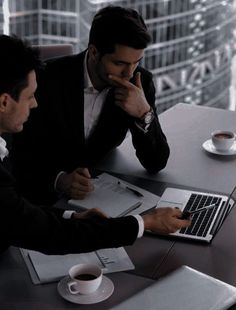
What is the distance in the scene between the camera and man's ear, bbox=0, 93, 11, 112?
1.47 m

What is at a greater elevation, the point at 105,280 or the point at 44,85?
the point at 44,85

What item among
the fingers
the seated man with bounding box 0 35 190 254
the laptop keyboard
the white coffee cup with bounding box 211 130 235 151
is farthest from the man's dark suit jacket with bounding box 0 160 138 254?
the white coffee cup with bounding box 211 130 235 151

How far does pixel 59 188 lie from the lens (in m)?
2.03

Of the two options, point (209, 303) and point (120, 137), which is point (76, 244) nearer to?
point (209, 303)

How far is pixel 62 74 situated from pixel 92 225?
0.85m

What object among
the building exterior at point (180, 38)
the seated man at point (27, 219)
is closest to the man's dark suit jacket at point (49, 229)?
the seated man at point (27, 219)

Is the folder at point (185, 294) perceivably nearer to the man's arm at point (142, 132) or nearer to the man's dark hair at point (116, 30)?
the man's arm at point (142, 132)

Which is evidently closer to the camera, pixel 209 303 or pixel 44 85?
pixel 209 303

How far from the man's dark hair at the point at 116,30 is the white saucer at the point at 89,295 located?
858 mm

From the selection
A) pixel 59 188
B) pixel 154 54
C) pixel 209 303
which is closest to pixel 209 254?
pixel 209 303

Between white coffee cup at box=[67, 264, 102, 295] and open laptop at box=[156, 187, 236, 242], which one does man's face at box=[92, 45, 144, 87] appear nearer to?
open laptop at box=[156, 187, 236, 242]

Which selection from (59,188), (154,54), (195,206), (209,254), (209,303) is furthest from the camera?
(154,54)

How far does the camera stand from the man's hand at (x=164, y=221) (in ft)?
5.43

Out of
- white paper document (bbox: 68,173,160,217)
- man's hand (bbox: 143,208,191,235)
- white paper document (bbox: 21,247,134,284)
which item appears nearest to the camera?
white paper document (bbox: 21,247,134,284)
